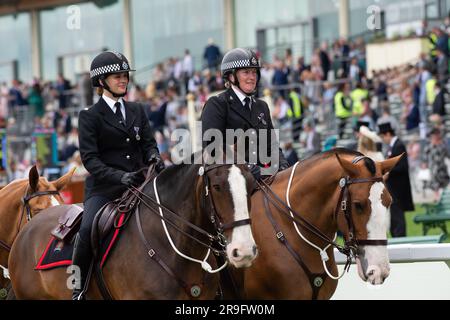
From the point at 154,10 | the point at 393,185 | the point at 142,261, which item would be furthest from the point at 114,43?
the point at 142,261

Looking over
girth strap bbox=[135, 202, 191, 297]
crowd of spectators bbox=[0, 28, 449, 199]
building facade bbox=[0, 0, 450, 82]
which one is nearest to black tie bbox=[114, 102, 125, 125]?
girth strap bbox=[135, 202, 191, 297]

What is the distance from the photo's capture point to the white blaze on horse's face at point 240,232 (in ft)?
20.1

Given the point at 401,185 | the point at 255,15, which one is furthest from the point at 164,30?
the point at 401,185

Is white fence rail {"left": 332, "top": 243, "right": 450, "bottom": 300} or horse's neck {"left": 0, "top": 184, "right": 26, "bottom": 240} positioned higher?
horse's neck {"left": 0, "top": 184, "right": 26, "bottom": 240}

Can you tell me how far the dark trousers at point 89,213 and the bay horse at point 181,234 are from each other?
0.26 m

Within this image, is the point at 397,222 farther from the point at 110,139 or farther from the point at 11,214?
the point at 110,139

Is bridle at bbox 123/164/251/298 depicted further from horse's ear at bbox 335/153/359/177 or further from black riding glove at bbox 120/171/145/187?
horse's ear at bbox 335/153/359/177

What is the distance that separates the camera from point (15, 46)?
4378 centimetres

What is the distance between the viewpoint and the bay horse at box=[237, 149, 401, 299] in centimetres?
720

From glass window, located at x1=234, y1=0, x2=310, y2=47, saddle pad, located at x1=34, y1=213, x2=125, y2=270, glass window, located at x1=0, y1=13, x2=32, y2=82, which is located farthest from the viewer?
glass window, located at x1=0, y1=13, x2=32, y2=82

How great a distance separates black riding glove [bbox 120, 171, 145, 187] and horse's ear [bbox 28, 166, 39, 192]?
176cm

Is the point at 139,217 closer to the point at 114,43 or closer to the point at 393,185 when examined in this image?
the point at 393,185

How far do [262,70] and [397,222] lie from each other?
15.0 metres
